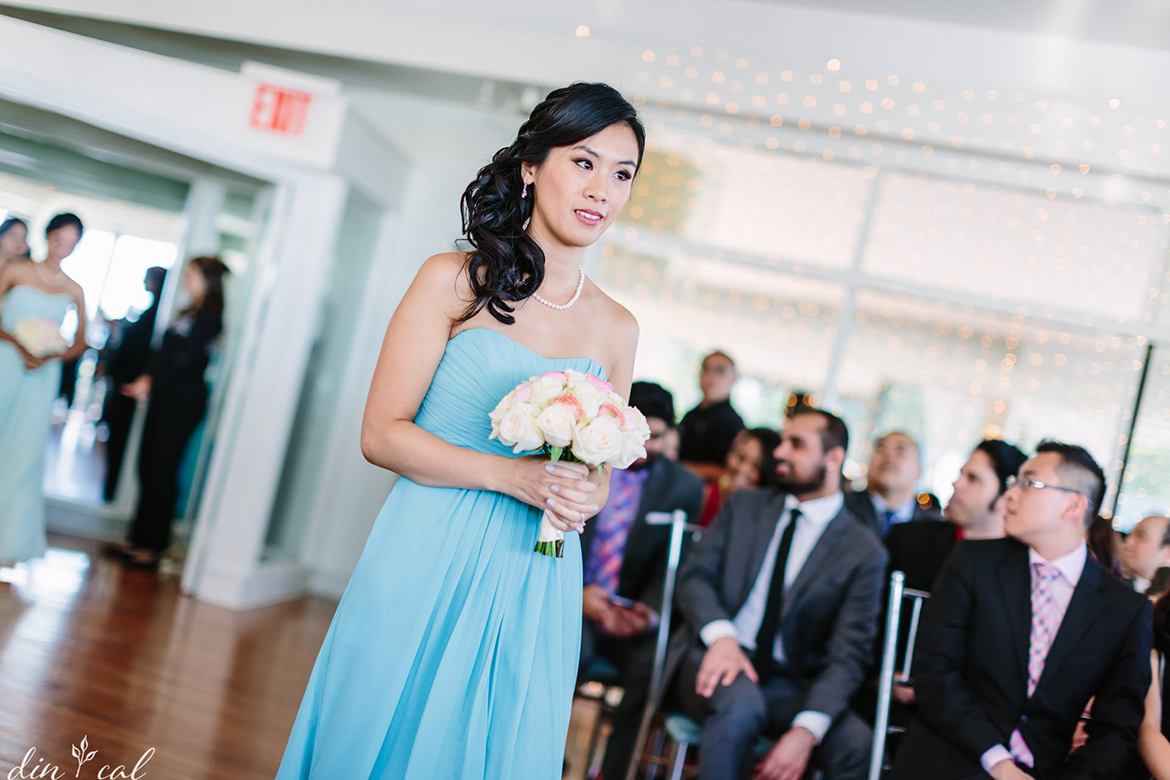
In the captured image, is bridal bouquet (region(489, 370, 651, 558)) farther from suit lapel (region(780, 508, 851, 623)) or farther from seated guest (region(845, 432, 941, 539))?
seated guest (region(845, 432, 941, 539))

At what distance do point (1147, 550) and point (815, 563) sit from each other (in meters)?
1.54

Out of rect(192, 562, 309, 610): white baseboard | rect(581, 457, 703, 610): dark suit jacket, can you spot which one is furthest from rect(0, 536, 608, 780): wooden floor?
rect(581, 457, 703, 610): dark suit jacket

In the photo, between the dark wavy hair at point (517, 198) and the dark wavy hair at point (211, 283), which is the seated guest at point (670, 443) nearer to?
the dark wavy hair at point (517, 198)

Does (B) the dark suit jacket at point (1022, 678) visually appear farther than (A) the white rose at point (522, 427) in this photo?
Yes

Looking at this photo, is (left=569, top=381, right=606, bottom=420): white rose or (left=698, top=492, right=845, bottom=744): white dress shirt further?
(left=698, top=492, right=845, bottom=744): white dress shirt

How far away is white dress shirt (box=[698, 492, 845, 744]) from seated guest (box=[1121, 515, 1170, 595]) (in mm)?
1374

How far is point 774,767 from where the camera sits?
2.92 m

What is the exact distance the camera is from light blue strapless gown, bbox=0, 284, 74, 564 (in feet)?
14.8

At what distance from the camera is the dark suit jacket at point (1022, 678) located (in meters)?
2.65

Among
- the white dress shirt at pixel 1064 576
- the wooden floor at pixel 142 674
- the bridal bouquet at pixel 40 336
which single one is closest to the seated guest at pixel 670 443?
the wooden floor at pixel 142 674

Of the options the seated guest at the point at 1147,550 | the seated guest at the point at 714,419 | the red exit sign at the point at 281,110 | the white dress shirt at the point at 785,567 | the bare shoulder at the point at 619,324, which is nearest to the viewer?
the bare shoulder at the point at 619,324

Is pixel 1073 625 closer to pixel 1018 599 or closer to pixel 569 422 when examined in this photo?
pixel 1018 599

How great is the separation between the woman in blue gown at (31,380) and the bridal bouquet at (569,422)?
3.25 metres

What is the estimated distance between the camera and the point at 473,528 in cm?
167
